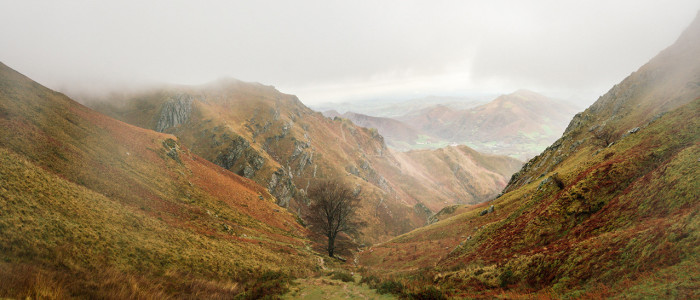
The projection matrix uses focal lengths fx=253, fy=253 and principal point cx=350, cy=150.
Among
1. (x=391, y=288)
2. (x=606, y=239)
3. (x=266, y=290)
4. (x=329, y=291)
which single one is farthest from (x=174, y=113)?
(x=606, y=239)

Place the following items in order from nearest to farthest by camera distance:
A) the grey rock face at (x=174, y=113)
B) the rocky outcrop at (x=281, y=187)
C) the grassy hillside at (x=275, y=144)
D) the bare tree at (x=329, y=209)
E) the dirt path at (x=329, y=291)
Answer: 1. the dirt path at (x=329, y=291)
2. the bare tree at (x=329, y=209)
3. the rocky outcrop at (x=281, y=187)
4. the grassy hillside at (x=275, y=144)
5. the grey rock face at (x=174, y=113)

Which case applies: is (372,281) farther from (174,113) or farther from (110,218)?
(174,113)

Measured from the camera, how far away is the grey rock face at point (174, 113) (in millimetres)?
133125

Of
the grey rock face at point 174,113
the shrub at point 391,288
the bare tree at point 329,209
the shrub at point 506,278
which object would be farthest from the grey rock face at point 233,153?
the shrub at point 506,278

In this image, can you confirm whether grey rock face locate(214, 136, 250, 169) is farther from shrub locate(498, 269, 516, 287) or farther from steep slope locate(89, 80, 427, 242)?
shrub locate(498, 269, 516, 287)

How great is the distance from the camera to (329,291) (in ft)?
54.3

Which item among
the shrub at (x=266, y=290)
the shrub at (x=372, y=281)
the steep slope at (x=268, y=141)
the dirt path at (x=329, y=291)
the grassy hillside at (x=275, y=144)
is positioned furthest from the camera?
the grassy hillside at (x=275, y=144)

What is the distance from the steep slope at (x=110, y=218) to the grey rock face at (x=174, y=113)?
324ft

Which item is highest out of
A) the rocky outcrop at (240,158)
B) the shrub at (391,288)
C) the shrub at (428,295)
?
the shrub at (428,295)

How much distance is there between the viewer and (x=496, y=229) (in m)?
27.4

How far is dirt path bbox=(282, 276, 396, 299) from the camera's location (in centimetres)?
1526

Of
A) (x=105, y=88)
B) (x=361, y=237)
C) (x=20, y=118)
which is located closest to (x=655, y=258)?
(x=20, y=118)

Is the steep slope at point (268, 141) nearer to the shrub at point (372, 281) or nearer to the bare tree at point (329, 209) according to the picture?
the bare tree at point (329, 209)

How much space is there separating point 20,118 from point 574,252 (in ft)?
174
